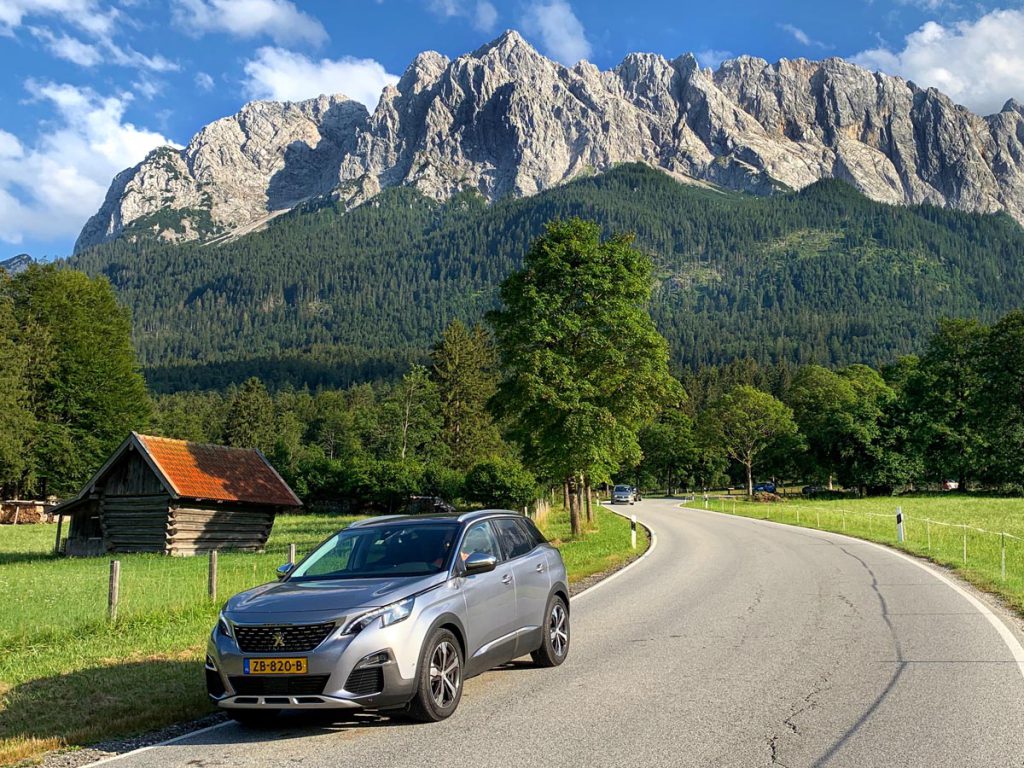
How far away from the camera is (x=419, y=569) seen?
319 inches

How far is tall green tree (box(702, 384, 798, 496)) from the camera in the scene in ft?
285

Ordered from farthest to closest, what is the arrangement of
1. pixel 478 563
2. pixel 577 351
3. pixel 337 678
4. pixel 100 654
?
pixel 577 351 < pixel 100 654 < pixel 478 563 < pixel 337 678

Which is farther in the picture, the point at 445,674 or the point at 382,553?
the point at 382,553

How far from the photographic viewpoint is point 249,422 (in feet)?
313

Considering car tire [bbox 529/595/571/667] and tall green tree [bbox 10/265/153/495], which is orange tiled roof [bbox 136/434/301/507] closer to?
tall green tree [bbox 10/265/153/495]

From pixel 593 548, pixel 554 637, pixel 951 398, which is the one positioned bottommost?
pixel 593 548

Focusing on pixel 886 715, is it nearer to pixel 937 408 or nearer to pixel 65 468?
pixel 65 468

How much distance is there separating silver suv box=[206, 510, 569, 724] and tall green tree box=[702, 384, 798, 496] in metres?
80.4

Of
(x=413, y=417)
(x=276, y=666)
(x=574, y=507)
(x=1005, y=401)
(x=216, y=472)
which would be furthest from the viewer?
(x=413, y=417)

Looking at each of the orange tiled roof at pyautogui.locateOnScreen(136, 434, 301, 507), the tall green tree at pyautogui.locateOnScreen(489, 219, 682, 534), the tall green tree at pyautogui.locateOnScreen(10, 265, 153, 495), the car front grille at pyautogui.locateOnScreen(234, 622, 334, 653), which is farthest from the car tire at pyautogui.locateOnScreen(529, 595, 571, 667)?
the tall green tree at pyautogui.locateOnScreen(10, 265, 153, 495)

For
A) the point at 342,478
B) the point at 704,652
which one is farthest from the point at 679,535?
the point at 342,478

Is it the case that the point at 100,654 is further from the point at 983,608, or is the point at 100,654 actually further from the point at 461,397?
the point at 461,397

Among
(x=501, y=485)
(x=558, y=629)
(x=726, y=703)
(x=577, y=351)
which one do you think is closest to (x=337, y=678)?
(x=726, y=703)

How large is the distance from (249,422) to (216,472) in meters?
61.2
